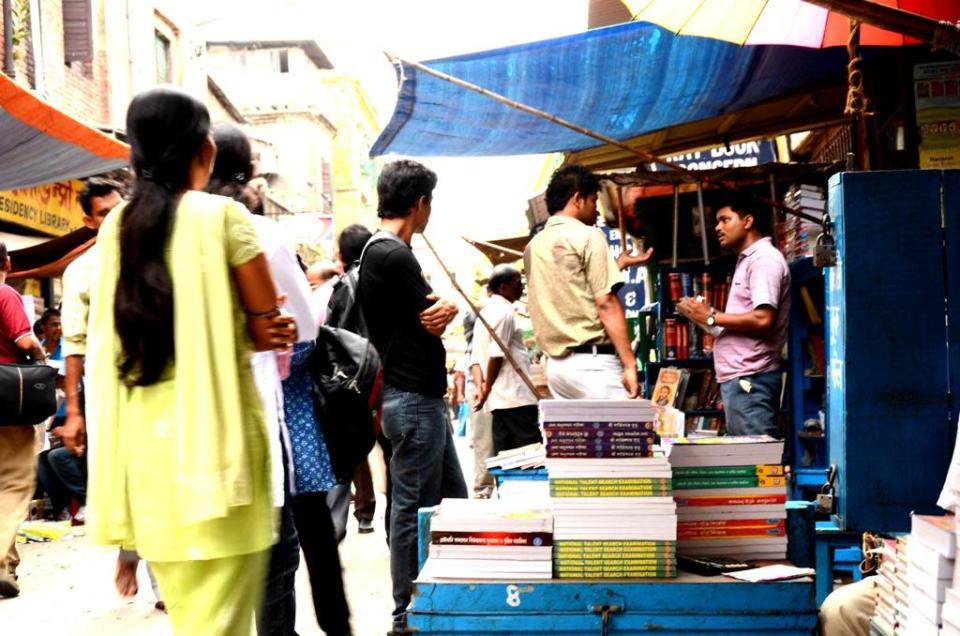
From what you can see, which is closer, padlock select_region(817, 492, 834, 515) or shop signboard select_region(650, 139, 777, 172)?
padlock select_region(817, 492, 834, 515)

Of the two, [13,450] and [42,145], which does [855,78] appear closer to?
[13,450]

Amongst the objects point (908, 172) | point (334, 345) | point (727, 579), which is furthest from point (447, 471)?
point (908, 172)

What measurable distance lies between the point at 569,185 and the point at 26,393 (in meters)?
3.49

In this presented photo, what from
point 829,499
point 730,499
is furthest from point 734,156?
point 730,499

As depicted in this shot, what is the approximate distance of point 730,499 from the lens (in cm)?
340

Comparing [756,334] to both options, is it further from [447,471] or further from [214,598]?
[214,598]

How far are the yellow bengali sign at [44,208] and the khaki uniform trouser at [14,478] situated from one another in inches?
250

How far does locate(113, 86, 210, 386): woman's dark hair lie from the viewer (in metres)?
2.62

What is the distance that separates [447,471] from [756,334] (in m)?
2.17

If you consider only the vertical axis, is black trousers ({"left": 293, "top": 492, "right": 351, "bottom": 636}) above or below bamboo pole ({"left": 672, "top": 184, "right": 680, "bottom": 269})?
below

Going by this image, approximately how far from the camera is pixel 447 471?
4.76m

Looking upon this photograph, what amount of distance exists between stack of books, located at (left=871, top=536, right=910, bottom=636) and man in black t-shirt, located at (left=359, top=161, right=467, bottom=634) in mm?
2055

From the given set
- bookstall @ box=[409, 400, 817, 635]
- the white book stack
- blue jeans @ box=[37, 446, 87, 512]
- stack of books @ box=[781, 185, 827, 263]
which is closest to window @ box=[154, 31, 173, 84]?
blue jeans @ box=[37, 446, 87, 512]

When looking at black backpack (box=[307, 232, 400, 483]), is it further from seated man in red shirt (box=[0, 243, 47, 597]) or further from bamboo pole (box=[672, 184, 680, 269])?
bamboo pole (box=[672, 184, 680, 269])
